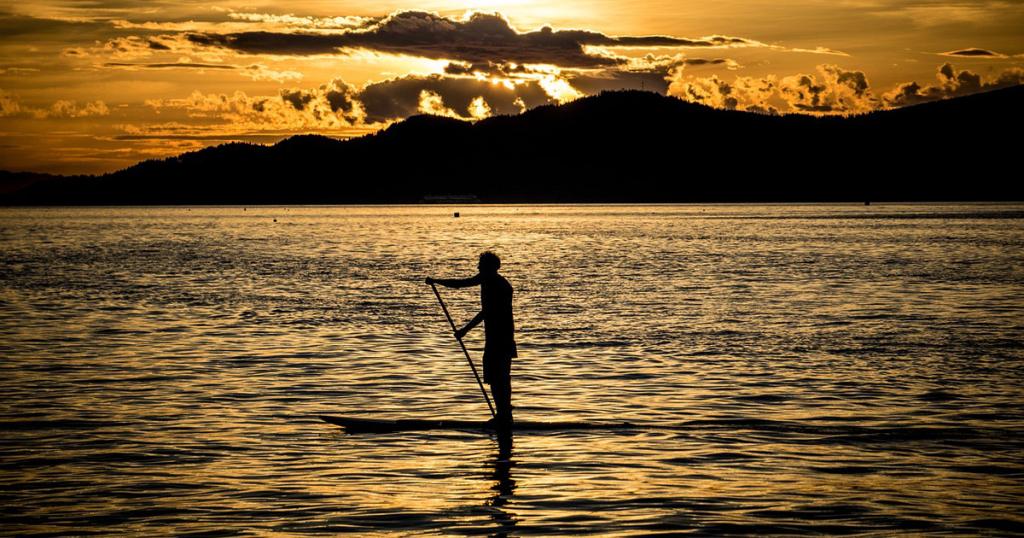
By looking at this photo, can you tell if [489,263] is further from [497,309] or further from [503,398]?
[503,398]

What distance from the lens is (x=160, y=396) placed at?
71.9ft

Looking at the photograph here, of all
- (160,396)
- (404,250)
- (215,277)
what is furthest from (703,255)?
(160,396)

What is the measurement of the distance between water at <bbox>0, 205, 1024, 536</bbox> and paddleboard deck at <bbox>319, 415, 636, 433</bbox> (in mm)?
264

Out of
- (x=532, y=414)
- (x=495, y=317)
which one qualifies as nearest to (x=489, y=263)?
(x=495, y=317)

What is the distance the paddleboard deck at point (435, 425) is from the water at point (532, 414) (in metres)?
0.26

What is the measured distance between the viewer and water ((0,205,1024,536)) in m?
13.3

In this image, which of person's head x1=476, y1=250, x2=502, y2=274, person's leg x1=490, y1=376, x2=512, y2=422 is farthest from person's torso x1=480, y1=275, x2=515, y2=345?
person's leg x1=490, y1=376, x2=512, y2=422

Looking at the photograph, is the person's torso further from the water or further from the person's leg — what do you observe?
the water

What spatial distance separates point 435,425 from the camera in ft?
59.9

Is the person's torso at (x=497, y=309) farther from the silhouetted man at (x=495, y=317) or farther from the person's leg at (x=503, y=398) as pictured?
the person's leg at (x=503, y=398)

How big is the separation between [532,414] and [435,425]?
2.02 meters

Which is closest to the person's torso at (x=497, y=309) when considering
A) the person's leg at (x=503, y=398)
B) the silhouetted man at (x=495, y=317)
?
the silhouetted man at (x=495, y=317)

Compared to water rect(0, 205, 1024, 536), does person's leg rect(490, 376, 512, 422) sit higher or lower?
higher

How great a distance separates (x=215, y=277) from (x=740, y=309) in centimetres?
3105
